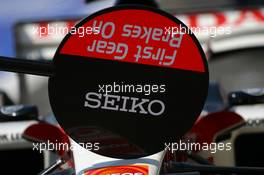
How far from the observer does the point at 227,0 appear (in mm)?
4500

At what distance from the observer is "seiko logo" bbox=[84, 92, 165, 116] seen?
1219mm

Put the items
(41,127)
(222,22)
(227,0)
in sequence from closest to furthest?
(41,127)
(222,22)
(227,0)

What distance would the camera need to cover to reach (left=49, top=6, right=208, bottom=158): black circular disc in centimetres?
121

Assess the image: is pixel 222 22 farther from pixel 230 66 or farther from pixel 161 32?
pixel 161 32

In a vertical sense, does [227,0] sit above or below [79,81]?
below

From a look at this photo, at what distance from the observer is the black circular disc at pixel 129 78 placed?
1.21 metres

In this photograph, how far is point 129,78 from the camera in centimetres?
121

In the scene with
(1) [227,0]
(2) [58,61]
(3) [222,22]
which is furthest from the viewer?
(1) [227,0]

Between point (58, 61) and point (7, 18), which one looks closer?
point (58, 61)

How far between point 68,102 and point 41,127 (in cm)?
60

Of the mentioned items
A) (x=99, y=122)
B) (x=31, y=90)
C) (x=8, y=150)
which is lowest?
(x=31, y=90)

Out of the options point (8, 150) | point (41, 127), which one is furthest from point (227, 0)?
point (41, 127)

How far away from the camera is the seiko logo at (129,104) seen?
1.22 meters

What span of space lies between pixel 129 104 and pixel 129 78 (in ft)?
0.16
